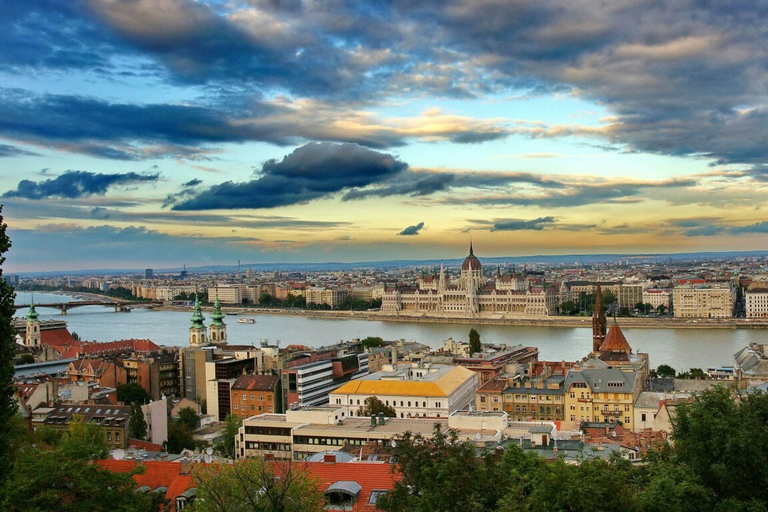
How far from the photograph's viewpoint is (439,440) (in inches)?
255

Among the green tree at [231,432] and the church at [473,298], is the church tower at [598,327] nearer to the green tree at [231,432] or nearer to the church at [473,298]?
the green tree at [231,432]

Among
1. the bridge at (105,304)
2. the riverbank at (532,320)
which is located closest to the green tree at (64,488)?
the riverbank at (532,320)

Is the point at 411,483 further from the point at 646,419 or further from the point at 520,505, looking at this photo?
the point at 646,419

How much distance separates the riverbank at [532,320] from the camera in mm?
43375

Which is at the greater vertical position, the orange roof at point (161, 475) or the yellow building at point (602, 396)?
the orange roof at point (161, 475)

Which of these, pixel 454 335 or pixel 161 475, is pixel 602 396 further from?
pixel 454 335

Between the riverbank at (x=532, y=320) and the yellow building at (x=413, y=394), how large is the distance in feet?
98.8

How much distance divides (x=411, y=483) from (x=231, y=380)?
14.1 metres

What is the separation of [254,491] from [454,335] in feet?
125

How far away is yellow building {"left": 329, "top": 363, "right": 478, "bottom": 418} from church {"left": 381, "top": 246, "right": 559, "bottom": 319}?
3951 cm

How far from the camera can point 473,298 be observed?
60719 millimetres

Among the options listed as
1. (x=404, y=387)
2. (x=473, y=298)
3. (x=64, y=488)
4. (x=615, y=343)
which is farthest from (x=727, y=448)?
(x=473, y=298)

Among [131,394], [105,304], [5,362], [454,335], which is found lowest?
[454,335]

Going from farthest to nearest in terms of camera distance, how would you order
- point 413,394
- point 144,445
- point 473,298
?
point 473,298 → point 413,394 → point 144,445
